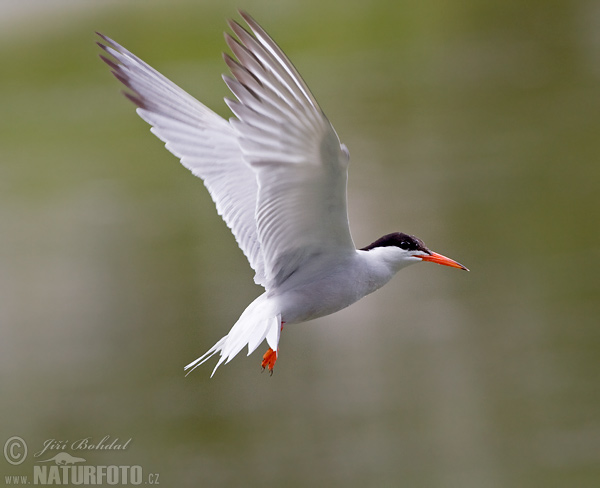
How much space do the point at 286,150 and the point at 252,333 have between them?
347 millimetres

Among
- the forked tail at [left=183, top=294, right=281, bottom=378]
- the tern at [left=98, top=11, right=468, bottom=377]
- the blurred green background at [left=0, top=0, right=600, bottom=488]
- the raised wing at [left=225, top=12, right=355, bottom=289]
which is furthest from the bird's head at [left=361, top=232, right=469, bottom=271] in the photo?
the blurred green background at [left=0, top=0, right=600, bottom=488]

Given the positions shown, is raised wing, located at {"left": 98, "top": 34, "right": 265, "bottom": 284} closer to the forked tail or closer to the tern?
the tern

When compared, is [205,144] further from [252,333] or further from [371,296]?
[371,296]

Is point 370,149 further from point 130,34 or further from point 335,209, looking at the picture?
point 335,209

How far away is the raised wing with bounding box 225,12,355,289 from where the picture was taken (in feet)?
5.62

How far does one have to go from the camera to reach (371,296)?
6.10 meters

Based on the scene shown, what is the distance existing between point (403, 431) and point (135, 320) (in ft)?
5.52

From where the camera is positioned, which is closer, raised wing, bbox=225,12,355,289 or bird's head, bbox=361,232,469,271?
raised wing, bbox=225,12,355,289

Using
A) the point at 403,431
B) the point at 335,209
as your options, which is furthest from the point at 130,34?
the point at 335,209

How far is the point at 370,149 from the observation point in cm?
641

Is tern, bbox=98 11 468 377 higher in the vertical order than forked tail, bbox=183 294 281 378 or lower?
higher

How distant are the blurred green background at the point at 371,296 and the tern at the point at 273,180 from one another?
9.45 feet

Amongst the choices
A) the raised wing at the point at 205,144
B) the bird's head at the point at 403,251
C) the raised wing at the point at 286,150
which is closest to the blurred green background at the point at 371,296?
the raised wing at the point at 205,144

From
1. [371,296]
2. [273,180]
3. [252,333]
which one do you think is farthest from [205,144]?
[371,296]
